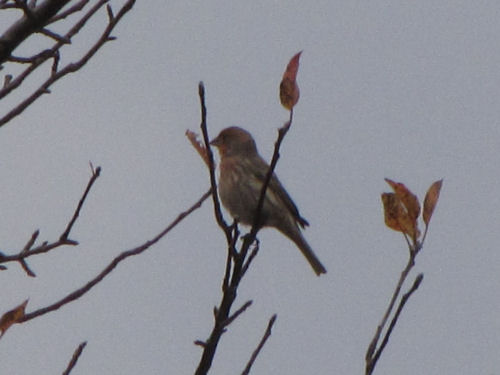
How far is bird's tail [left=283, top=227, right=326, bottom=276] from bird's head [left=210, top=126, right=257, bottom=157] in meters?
1.34

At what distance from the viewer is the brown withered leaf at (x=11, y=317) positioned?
384cm

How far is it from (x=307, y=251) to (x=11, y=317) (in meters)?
6.77

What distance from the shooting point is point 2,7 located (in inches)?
131

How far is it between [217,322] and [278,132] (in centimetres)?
69

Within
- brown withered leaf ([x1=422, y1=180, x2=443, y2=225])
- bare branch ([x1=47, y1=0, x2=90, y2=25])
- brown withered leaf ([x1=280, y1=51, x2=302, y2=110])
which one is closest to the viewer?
bare branch ([x1=47, y1=0, x2=90, y2=25])

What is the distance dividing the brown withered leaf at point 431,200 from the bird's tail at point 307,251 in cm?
617

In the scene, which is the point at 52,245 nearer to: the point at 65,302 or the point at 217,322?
the point at 65,302

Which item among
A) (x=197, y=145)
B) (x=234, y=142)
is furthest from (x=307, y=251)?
(x=197, y=145)

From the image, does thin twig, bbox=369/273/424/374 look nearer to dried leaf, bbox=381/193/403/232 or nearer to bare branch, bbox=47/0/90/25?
dried leaf, bbox=381/193/403/232

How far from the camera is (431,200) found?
406cm

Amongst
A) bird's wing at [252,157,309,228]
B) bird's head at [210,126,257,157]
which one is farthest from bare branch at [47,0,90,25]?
bird's head at [210,126,257,157]

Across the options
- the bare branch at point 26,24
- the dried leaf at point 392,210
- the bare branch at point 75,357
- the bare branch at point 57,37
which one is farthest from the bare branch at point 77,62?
the dried leaf at point 392,210

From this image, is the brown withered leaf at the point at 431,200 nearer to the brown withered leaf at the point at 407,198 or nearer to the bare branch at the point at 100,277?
the brown withered leaf at the point at 407,198

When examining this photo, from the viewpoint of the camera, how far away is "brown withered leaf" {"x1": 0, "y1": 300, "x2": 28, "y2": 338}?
12.6ft
